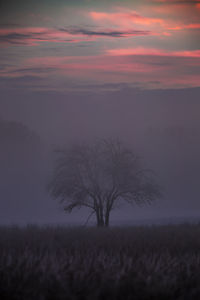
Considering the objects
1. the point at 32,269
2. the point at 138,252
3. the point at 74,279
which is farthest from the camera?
the point at 138,252

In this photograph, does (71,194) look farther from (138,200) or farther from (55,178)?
(138,200)

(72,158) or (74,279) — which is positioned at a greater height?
(72,158)

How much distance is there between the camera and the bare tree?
104 ft

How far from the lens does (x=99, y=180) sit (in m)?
31.8

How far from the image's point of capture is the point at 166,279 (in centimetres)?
899

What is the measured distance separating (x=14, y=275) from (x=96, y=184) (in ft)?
73.7

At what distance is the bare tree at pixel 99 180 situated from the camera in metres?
31.5

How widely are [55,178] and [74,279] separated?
2320 cm

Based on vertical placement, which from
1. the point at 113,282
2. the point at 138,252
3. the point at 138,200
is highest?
the point at 138,200

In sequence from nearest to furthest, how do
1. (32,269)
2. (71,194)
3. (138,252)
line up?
(32,269), (138,252), (71,194)

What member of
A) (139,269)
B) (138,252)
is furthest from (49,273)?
(138,252)

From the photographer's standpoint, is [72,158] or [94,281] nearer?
[94,281]

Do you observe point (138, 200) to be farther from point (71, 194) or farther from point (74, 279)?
point (74, 279)

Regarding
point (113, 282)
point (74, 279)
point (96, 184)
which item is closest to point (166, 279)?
point (113, 282)
